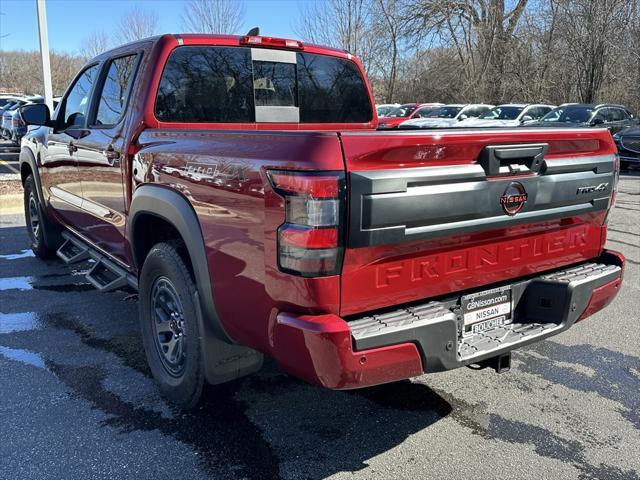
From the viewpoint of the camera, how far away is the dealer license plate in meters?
2.71

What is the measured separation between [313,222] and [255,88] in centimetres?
202

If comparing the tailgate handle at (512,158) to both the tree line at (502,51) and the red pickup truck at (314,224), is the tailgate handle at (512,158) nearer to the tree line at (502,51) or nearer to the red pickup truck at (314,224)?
the red pickup truck at (314,224)

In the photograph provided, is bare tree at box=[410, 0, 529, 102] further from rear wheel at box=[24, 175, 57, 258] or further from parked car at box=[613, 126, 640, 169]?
rear wheel at box=[24, 175, 57, 258]

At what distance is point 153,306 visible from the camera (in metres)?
3.39

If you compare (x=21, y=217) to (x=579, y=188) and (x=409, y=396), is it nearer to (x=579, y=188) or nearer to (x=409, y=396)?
(x=409, y=396)

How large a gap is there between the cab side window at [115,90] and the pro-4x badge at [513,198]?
2.47 m

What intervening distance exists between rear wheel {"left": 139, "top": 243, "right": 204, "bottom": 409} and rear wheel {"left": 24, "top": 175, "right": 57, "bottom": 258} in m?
3.15

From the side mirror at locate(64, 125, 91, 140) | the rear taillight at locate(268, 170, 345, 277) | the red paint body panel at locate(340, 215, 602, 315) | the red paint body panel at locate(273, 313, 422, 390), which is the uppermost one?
the side mirror at locate(64, 125, 91, 140)

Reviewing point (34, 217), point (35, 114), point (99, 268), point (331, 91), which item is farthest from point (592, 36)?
point (99, 268)

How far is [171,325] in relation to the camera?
3.25 m

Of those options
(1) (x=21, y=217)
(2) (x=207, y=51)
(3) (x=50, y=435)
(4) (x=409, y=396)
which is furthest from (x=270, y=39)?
(1) (x=21, y=217)

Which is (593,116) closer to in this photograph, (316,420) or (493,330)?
(493,330)

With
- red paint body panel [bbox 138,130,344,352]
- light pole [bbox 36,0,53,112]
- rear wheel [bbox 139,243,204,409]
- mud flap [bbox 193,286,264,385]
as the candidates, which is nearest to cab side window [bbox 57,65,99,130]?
rear wheel [bbox 139,243,204,409]

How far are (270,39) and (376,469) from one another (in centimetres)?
285
